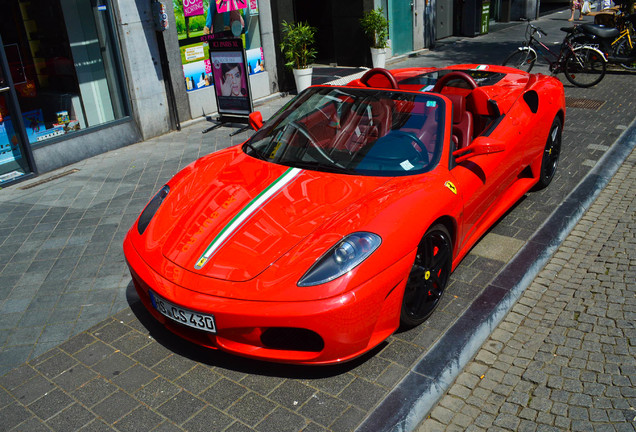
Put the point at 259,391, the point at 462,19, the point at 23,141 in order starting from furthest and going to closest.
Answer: the point at 462,19
the point at 23,141
the point at 259,391

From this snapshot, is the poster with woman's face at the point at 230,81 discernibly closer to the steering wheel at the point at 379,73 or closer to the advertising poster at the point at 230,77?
the advertising poster at the point at 230,77

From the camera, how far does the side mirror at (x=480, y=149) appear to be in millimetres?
4152

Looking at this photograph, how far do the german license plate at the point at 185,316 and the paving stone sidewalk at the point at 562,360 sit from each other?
1340 mm

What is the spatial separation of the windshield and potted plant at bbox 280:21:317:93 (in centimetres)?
708

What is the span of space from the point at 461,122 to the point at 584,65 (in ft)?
27.7

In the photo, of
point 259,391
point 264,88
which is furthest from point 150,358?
point 264,88

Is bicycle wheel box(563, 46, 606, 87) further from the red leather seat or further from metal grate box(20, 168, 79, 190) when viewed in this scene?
metal grate box(20, 168, 79, 190)

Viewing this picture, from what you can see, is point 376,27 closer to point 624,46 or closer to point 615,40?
point 615,40

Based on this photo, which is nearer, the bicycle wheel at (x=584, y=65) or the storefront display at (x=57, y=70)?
the storefront display at (x=57, y=70)

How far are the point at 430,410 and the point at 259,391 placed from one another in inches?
39.6

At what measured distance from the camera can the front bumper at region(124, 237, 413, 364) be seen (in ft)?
10.2

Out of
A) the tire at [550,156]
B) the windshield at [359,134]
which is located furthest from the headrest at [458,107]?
the tire at [550,156]

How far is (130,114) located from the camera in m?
9.48

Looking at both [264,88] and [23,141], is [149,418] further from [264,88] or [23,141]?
[264,88]
